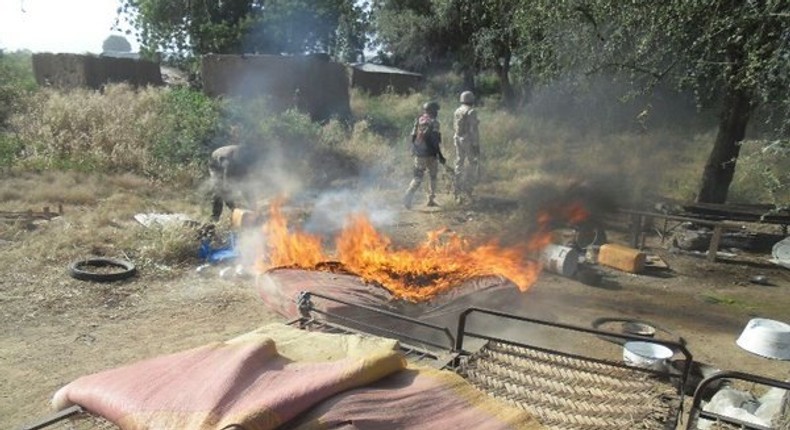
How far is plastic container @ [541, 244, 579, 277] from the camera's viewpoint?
29.5 ft

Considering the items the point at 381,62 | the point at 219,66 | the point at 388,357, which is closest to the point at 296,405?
the point at 388,357

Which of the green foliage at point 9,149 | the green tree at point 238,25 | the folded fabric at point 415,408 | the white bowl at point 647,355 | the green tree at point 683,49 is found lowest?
the white bowl at point 647,355

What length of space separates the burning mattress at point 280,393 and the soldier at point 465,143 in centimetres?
997

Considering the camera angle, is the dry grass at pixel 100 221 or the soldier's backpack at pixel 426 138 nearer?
the dry grass at pixel 100 221

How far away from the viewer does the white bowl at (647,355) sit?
5.17 meters

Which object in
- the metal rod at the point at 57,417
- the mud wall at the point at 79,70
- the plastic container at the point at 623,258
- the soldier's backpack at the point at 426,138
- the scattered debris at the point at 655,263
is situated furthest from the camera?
the mud wall at the point at 79,70

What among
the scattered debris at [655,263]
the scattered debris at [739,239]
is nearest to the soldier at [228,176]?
the scattered debris at [655,263]

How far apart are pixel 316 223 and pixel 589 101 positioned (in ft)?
44.3

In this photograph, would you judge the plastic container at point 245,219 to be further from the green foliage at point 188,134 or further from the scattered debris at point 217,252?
the green foliage at point 188,134

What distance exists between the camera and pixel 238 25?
81.4 ft

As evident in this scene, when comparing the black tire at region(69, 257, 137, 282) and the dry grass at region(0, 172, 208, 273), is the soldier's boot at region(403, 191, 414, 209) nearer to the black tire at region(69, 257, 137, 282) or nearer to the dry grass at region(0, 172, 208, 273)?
the dry grass at region(0, 172, 208, 273)

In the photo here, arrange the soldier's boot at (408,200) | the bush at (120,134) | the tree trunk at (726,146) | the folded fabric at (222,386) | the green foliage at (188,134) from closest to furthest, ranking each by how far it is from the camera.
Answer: the folded fabric at (222,386), the tree trunk at (726,146), the soldier's boot at (408,200), the bush at (120,134), the green foliage at (188,134)

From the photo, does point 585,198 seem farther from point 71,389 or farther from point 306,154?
point 71,389

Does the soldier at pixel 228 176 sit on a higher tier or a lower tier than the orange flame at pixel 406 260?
higher
